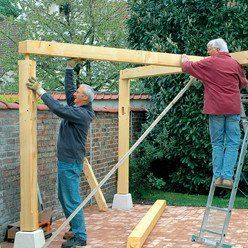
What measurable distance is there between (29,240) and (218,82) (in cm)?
294

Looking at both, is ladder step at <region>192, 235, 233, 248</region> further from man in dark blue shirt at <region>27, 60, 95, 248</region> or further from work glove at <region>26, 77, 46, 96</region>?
work glove at <region>26, 77, 46, 96</region>

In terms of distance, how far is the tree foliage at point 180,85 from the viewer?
1144cm

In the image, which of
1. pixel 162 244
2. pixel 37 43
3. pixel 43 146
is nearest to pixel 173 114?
pixel 43 146

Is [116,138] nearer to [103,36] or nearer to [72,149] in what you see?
[72,149]

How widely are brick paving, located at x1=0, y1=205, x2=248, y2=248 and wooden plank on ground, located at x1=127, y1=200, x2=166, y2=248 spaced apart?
0.29 feet

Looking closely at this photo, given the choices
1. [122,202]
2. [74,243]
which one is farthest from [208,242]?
[122,202]

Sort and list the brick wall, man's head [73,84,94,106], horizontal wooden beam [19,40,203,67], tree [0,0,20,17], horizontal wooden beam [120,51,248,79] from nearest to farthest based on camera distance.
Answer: horizontal wooden beam [19,40,203,67] → man's head [73,84,94,106] → the brick wall → horizontal wooden beam [120,51,248,79] → tree [0,0,20,17]

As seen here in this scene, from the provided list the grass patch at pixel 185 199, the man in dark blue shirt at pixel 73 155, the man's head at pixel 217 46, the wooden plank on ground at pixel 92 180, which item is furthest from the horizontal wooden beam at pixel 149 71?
the grass patch at pixel 185 199

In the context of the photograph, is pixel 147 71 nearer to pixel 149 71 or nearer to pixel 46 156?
pixel 149 71

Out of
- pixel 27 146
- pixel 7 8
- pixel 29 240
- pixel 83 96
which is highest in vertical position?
pixel 7 8

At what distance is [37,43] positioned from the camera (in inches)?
245

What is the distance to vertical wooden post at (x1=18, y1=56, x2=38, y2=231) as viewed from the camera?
6426mm

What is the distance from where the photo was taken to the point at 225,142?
22.1 ft

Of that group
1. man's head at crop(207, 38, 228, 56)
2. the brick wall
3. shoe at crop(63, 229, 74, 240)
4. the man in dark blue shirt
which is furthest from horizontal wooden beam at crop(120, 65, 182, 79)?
shoe at crop(63, 229, 74, 240)
